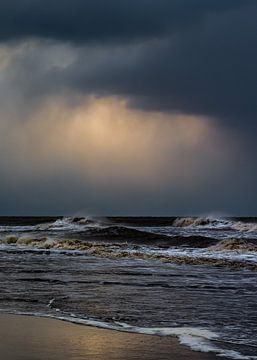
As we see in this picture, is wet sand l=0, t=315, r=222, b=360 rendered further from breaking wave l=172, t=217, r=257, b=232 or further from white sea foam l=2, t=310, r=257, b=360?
breaking wave l=172, t=217, r=257, b=232

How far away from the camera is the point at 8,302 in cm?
1137

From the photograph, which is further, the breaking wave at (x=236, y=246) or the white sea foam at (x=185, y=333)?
the breaking wave at (x=236, y=246)

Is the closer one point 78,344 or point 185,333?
point 78,344

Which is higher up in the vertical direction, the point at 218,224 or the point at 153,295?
the point at 218,224

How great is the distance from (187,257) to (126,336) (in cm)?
1493

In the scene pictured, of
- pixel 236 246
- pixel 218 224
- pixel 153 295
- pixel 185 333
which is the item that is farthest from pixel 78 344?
pixel 218 224

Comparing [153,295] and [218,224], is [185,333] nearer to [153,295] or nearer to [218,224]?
[153,295]

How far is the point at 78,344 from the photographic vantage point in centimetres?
759

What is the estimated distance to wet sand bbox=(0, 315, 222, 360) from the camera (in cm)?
691

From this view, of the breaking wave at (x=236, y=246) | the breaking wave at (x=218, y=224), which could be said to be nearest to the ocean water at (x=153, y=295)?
the breaking wave at (x=236, y=246)

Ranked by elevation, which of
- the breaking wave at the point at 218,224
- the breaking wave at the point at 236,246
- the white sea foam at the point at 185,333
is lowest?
the white sea foam at the point at 185,333

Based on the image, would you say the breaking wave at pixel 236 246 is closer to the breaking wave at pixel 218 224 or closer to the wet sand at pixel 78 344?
the wet sand at pixel 78 344

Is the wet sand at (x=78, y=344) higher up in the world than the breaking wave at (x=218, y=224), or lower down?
lower down

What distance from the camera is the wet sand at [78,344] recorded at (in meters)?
6.91
